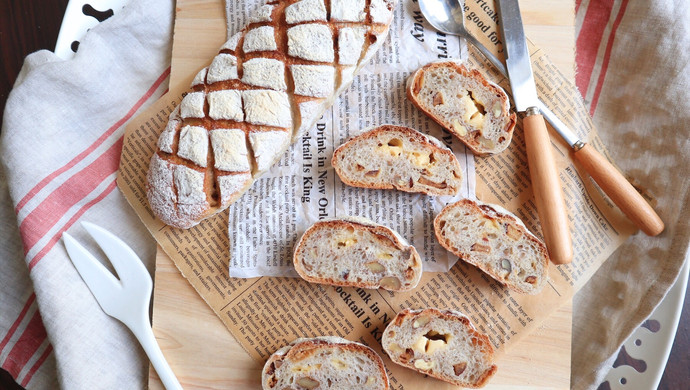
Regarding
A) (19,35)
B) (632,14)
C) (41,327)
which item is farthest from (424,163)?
(19,35)

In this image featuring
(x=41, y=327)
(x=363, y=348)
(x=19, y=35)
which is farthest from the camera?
(x=19, y=35)

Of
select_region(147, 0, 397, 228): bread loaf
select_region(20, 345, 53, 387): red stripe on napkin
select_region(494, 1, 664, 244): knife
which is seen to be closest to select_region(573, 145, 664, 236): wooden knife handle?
select_region(494, 1, 664, 244): knife

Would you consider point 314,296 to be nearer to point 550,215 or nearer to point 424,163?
point 424,163

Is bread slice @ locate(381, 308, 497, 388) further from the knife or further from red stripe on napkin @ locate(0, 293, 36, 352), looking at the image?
red stripe on napkin @ locate(0, 293, 36, 352)

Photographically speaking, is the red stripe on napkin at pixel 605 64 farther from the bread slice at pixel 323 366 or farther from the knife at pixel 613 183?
the bread slice at pixel 323 366

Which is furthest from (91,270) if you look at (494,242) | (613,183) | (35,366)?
(613,183)

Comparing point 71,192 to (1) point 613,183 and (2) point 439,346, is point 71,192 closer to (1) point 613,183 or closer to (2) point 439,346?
(2) point 439,346

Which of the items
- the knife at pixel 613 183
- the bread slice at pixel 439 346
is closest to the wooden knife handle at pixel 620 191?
the knife at pixel 613 183
